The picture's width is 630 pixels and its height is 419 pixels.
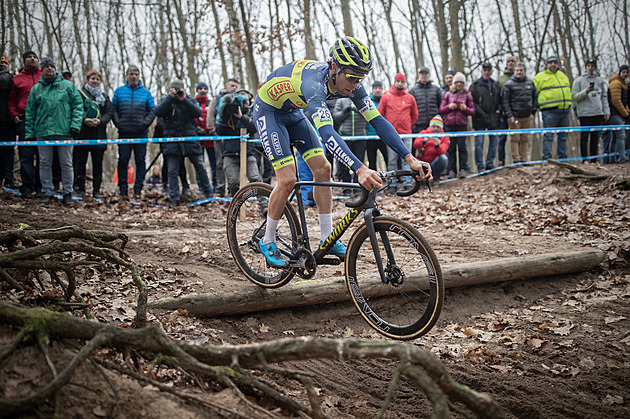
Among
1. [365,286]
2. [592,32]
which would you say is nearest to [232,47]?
[365,286]

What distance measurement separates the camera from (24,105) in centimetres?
962

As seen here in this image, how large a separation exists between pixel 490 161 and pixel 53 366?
1254 centimetres

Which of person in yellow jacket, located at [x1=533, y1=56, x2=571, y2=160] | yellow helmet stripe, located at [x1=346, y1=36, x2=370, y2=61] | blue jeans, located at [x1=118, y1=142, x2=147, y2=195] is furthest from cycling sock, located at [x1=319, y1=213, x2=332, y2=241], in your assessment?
person in yellow jacket, located at [x1=533, y1=56, x2=571, y2=160]

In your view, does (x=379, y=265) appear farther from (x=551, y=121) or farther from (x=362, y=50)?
(x=551, y=121)

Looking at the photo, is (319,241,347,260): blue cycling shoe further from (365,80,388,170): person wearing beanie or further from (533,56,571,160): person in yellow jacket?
(533,56,571,160): person in yellow jacket

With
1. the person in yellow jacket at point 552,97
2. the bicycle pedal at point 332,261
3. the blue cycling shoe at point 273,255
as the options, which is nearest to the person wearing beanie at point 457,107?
the person in yellow jacket at point 552,97

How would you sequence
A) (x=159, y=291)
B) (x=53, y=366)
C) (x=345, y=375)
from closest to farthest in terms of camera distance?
(x=53, y=366) → (x=345, y=375) → (x=159, y=291)

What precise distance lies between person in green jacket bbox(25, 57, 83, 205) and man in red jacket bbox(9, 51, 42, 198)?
1.73 feet

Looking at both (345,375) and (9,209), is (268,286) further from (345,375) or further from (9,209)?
(9,209)

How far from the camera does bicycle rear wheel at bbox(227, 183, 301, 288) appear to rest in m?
4.90

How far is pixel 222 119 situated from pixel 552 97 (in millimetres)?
8978

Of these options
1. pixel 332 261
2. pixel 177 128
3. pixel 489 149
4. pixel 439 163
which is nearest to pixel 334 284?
pixel 332 261

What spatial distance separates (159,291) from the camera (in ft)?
15.5

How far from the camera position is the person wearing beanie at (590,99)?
12.6m
